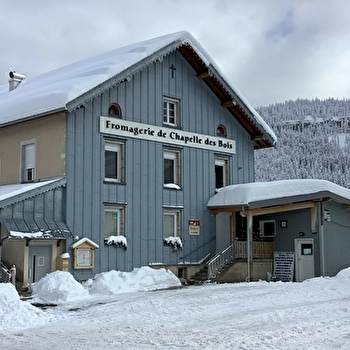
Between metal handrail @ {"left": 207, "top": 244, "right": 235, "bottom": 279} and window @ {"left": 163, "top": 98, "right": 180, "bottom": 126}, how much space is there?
5.59m

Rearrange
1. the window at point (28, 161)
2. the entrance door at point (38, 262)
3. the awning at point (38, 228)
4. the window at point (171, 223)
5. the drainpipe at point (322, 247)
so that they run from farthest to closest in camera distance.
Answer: the window at point (171, 223), the drainpipe at point (322, 247), the window at point (28, 161), the entrance door at point (38, 262), the awning at point (38, 228)

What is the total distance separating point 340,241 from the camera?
26.1 meters

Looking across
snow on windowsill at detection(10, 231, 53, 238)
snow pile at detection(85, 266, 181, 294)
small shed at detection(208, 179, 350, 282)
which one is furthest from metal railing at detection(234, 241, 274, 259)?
snow on windowsill at detection(10, 231, 53, 238)

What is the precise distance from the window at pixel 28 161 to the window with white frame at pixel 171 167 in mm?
5378

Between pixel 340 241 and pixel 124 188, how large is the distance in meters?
9.41

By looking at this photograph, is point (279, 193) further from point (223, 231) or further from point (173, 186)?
point (173, 186)

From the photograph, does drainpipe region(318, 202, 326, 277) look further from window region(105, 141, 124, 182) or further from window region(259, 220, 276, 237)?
window region(105, 141, 124, 182)

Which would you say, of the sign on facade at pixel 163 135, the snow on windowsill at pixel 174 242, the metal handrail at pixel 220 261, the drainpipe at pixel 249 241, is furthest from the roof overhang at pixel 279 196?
the sign on facade at pixel 163 135

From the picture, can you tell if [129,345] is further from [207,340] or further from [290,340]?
[290,340]

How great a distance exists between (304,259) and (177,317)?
12856 millimetres

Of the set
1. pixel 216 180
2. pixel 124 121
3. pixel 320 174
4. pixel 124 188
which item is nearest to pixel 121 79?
pixel 124 121

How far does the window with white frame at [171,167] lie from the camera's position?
83.7 ft

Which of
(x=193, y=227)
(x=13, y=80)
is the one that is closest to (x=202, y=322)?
(x=193, y=227)

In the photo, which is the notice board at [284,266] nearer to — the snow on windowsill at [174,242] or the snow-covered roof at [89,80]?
the snow on windowsill at [174,242]
